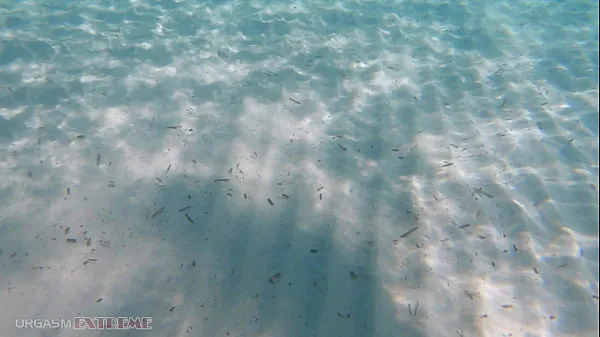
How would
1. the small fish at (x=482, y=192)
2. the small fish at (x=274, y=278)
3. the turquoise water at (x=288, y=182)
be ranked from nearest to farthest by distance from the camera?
the turquoise water at (x=288, y=182)
the small fish at (x=274, y=278)
the small fish at (x=482, y=192)

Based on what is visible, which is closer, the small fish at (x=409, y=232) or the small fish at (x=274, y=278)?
the small fish at (x=274, y=278)

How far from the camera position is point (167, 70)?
5.92 meters

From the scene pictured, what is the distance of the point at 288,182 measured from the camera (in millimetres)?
4242

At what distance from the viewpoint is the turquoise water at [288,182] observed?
10.6 feet

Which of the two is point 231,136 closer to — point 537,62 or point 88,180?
point 88,180

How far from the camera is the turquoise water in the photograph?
10.6 feet

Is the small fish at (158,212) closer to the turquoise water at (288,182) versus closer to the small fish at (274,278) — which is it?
the turquoise water at (288,182)

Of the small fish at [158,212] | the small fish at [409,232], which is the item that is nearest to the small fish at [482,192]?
the small fish at [409,232]

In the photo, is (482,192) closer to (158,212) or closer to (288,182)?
(288,182)

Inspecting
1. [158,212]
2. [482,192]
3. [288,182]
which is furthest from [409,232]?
[158,212]

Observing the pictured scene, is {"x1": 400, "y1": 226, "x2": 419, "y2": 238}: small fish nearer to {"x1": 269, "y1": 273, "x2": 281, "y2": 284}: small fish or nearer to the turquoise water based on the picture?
the turquoise water

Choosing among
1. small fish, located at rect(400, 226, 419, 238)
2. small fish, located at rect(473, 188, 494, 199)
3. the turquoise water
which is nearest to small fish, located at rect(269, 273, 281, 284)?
the turquoise water

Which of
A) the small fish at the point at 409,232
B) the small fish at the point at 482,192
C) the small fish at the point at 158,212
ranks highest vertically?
the small fish at the point at 482,192

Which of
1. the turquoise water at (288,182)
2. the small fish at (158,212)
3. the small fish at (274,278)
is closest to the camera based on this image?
the turquoise water at (288,182)
